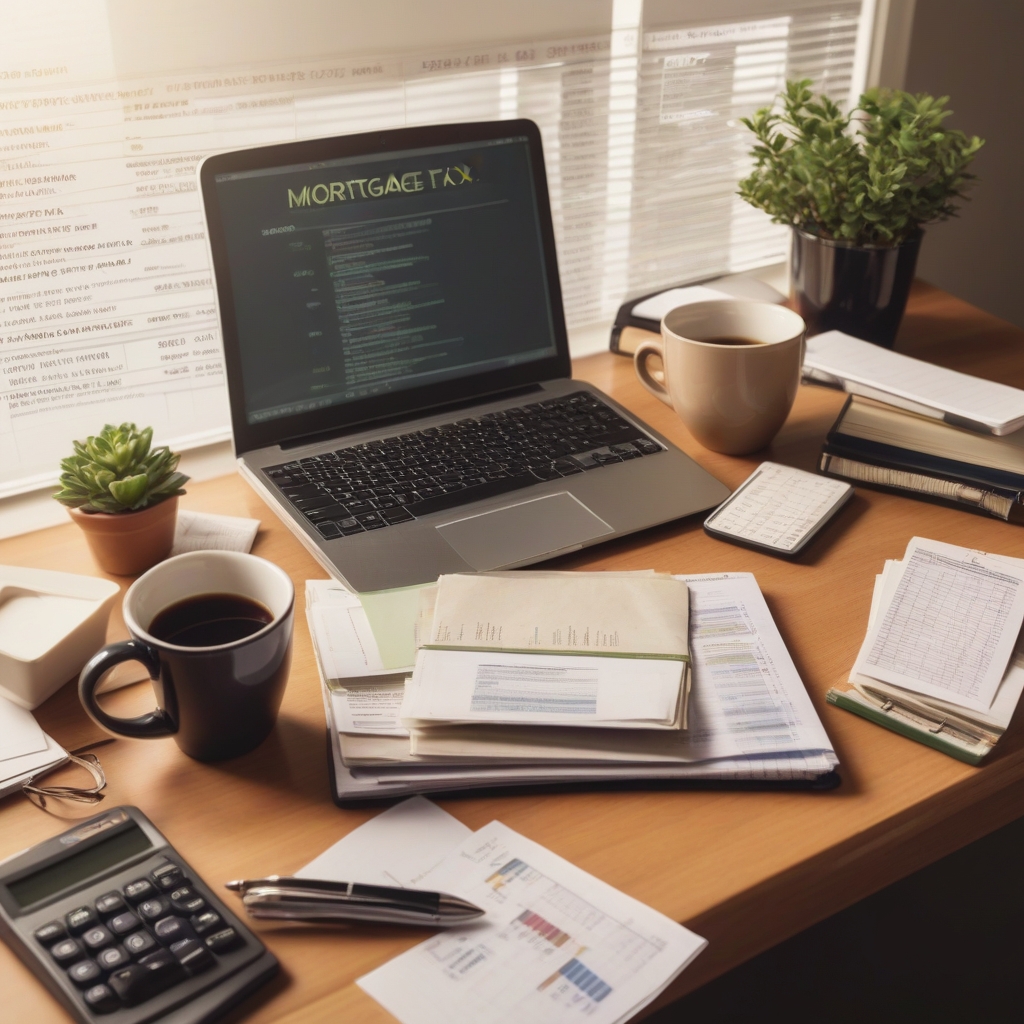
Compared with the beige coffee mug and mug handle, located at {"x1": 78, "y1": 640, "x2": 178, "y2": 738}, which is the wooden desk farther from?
the beige coffee mug

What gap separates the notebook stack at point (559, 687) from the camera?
691 mm

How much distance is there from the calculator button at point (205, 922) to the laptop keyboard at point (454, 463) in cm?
37

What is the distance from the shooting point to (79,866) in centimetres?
62

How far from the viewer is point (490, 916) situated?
61 cm

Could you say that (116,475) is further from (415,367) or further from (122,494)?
(415,367)

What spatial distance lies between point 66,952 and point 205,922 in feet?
0.24

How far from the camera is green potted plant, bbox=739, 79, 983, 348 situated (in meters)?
1.17

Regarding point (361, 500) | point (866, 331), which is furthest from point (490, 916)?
point (866, 331)

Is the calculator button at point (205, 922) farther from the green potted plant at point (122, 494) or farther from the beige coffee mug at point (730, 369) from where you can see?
the beige coffee mug at point (730, 369)

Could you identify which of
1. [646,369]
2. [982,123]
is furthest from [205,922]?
[982,123]

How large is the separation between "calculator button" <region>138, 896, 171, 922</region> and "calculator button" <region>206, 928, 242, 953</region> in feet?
0.11

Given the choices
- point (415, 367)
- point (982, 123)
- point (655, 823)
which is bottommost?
point (655, 823)

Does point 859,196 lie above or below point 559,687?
above

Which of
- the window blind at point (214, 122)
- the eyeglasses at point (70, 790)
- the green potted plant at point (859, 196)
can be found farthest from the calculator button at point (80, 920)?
the green potted plant at point (859, 196)
